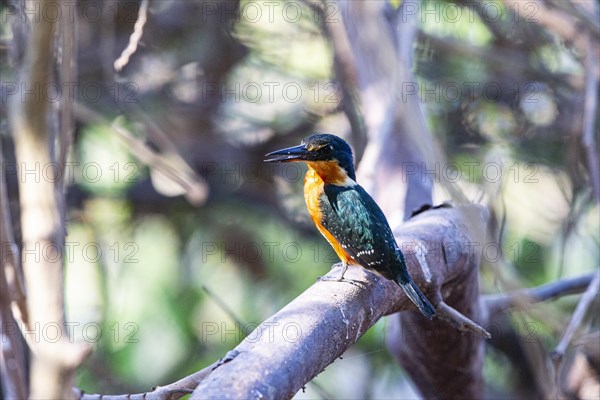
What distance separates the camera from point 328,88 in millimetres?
4609

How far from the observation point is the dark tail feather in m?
2.15

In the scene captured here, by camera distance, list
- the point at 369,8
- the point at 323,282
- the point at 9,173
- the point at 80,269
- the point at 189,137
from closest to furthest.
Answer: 1. the point at 369,8
2. the point at 323,282
3. the point at 9,173
4. the point at 80,269
5. the point at 189,137

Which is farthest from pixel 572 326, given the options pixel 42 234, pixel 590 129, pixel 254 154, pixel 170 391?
pixel 254 154

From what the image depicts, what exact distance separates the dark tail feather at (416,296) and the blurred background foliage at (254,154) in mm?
1973

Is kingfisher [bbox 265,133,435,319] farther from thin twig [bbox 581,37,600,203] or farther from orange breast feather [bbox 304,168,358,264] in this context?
thin twig [bbox 581,37,600,203]

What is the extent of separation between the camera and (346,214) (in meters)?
2.64

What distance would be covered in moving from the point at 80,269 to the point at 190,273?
1.92ft

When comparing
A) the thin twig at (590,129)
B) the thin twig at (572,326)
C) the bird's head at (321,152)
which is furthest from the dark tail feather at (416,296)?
the thin twig at (590,129)

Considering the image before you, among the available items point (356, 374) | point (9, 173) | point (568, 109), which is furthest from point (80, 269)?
point (568, 109)

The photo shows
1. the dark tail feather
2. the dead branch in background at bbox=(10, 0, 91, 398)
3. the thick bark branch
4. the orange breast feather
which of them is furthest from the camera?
the orange breast feather

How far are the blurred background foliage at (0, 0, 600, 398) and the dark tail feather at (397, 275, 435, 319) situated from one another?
1.97m

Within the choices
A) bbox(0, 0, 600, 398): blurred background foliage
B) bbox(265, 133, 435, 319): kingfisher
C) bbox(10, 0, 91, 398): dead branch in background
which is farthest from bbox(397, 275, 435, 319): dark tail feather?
bbox(0, 0, 600, 398): blurred background foliage

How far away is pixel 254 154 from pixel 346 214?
1.91 meters

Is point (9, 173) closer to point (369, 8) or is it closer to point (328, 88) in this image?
point (328, 88)
